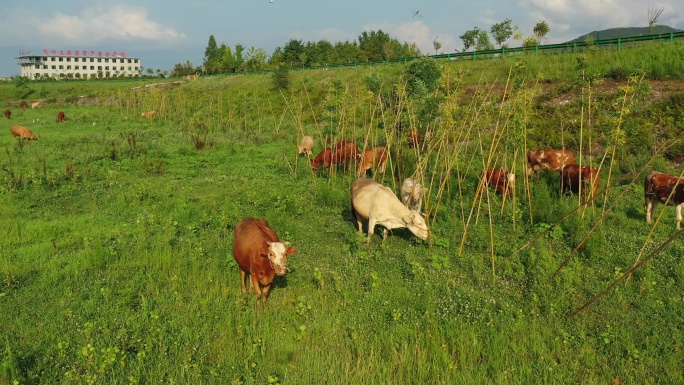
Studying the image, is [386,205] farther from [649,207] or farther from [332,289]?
[649,207]

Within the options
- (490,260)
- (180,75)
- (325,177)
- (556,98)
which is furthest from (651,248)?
(180,75)

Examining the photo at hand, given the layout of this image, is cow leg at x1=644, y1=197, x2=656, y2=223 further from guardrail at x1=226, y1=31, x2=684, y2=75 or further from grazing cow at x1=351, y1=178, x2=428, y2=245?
guardrail at x1=226, y1=31, x2=684, y2=75

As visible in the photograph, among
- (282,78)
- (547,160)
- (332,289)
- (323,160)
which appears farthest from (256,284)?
(282,78)

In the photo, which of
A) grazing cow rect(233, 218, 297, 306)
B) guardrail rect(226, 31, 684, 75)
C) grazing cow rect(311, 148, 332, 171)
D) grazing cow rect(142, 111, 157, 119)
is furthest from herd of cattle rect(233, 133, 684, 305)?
grazing cow rect(142, 111, 157, 119)

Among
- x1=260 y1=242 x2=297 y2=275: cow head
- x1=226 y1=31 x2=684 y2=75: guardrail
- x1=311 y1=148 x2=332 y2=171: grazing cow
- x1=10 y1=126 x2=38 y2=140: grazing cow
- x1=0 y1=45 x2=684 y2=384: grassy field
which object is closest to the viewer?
x1=0 y1=45 x2=684 y2=384: grassy field

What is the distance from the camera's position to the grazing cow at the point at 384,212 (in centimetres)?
855

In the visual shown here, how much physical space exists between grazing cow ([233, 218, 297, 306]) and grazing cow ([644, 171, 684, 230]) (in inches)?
281

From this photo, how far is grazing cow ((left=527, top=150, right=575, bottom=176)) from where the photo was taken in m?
13.0

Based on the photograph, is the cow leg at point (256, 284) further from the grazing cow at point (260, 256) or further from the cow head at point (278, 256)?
the cow head at point (278, 256)

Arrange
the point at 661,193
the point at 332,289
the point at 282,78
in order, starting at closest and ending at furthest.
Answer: the point at 332,289 → the point at 661,193 → the point at 282,78

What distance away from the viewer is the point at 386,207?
29.0 ft

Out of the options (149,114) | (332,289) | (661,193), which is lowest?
(332,289)

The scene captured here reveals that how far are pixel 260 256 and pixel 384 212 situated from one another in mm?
3145

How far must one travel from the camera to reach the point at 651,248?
7688 mm
